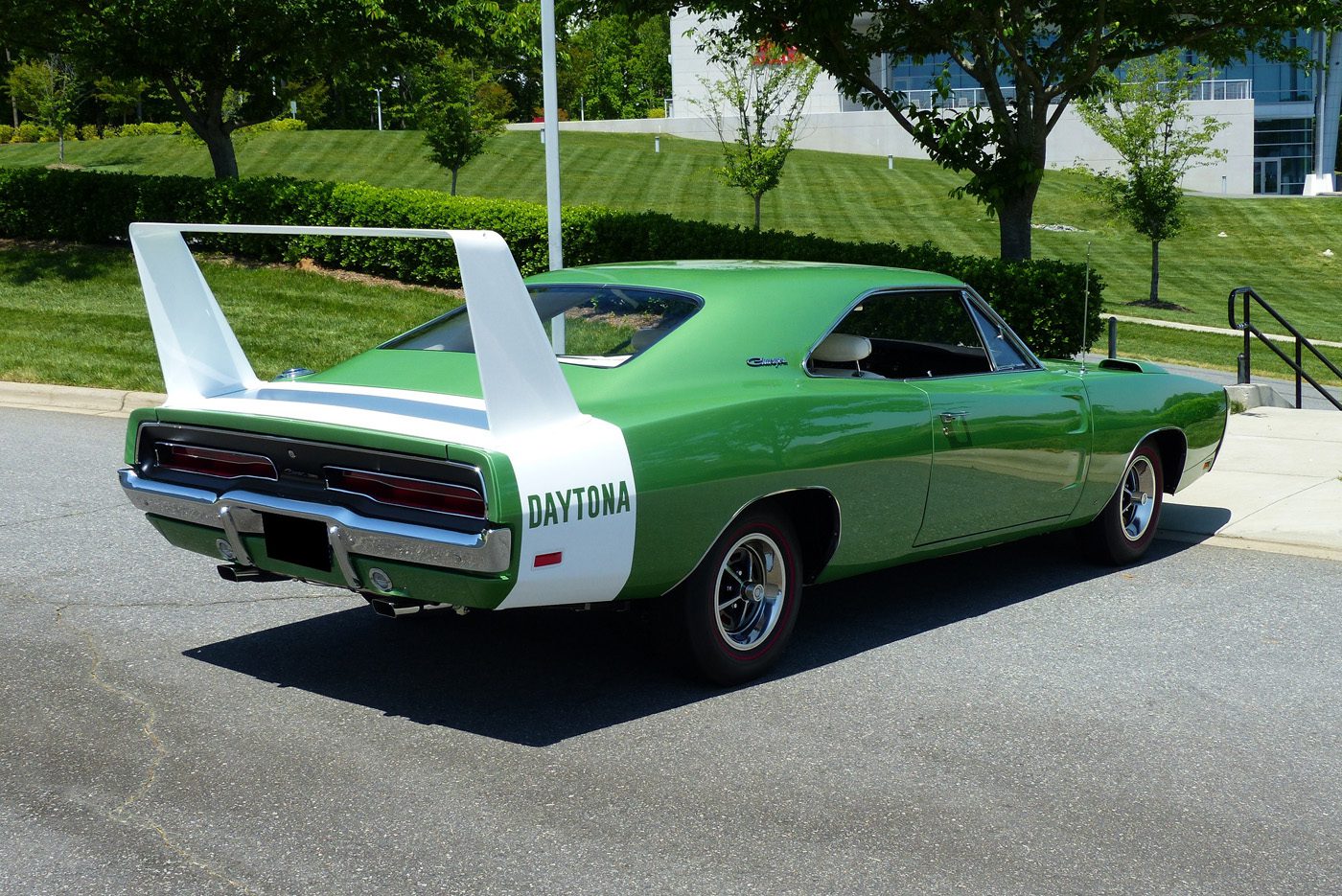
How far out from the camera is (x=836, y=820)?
4.14 metres

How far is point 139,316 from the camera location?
1658 centimetres

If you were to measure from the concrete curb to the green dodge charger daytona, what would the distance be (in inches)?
275

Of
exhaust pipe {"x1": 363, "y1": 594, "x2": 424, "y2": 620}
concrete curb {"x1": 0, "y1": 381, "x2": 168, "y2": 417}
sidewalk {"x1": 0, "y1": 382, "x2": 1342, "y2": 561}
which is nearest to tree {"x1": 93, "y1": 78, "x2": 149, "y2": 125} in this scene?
concrete curb {"x1": 0, "y1": 381, "x2": 168, "y2": 417}

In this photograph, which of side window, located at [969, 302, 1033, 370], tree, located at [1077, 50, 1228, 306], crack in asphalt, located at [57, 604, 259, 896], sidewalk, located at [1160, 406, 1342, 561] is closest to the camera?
crack in asphalt, located at [57, 604, 259, 896]

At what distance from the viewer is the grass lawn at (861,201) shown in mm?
36344

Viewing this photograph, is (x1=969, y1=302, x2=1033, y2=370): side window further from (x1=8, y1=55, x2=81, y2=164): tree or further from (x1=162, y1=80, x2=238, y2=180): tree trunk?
(x1=8, y1=55, x2=81, y2=164): tree

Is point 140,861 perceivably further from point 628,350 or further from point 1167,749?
point 1167,749

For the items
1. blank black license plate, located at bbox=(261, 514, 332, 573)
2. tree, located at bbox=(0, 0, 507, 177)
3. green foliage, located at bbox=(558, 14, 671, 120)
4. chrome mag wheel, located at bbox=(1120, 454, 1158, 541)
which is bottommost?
chrome mag wheel, located at bbox=(1120, 454, 1158, 541)

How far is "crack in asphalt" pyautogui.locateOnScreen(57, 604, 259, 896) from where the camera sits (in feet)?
12.3

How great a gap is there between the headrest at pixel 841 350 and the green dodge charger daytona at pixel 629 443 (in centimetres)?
1

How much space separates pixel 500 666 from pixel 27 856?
203 centimetres

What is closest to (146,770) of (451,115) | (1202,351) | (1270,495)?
(1270,495)

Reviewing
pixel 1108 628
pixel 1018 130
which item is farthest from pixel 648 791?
pixel 1018 130

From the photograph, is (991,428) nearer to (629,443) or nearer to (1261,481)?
(629,443)
